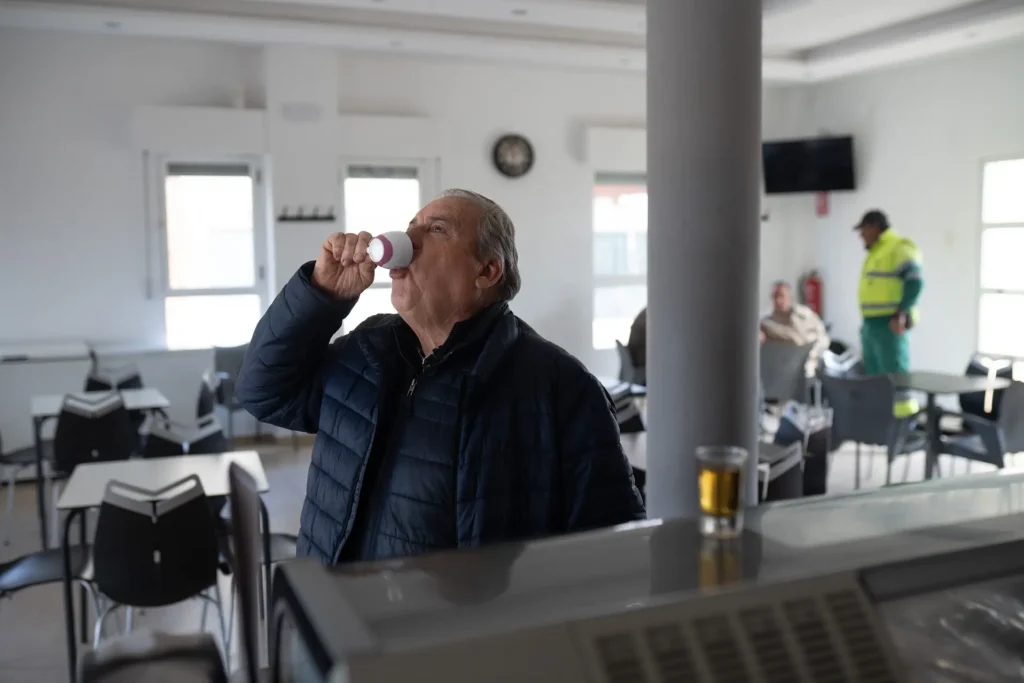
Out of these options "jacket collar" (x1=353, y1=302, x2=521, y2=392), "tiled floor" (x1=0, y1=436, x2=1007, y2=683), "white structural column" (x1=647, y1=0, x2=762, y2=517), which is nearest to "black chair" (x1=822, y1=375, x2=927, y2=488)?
"tiled floor" (x1=0, y1=436, x2=1007, y2=683)

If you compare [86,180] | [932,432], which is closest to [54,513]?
[86,180]

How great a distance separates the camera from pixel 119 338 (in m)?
7.34

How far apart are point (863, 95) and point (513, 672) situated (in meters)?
9.20

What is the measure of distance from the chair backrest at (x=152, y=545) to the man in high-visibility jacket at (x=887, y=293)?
5.33m

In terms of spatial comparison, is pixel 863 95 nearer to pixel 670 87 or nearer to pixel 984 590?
pixel 670 87

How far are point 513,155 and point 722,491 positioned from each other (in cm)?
749

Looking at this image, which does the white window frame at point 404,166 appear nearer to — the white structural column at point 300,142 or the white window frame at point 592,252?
the white structural column at point 300,142

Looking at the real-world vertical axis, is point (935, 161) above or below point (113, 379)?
above

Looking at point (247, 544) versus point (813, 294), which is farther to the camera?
point (813, 294)

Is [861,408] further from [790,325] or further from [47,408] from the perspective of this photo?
[47,408]

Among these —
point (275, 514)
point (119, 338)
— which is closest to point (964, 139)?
point (275, 514)

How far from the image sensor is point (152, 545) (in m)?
3.05

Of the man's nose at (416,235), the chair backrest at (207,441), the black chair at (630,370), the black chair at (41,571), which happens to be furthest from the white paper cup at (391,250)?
the black chair at (630,370)

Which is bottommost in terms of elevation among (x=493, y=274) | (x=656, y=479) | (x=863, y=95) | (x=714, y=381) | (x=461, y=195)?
(x=656, y=479)
